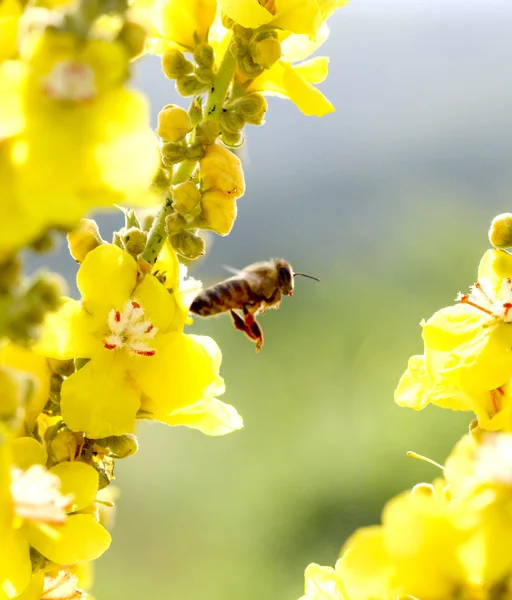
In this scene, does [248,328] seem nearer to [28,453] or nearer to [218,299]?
[218,299]

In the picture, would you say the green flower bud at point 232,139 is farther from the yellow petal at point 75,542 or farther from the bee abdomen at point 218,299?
the yellow petal at point 75,542

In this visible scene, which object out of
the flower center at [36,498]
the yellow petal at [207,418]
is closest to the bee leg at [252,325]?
the yellow petal at [207,418]

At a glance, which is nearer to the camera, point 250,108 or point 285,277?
point 250,108

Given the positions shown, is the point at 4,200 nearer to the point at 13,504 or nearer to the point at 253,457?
the point at 13,504

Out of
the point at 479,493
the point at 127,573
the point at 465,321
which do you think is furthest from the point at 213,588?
the point at 479,493

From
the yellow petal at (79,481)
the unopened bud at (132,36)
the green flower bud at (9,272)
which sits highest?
the unopened bud at (132,36)

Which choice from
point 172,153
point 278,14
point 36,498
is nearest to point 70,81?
point 36,498
